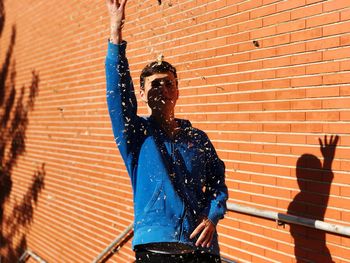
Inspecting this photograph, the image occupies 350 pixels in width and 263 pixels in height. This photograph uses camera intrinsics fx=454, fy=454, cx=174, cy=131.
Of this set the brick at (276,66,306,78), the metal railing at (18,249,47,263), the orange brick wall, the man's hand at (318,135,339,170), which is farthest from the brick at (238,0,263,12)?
the metal railing at (18,249,47,263)

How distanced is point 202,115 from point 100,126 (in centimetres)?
204

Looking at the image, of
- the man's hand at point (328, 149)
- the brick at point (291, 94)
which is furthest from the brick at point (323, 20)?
the man's hand at point (328, 149)

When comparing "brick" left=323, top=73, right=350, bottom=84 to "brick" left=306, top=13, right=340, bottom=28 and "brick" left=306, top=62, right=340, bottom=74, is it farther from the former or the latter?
"brick" left=306, top=13, right=340, bottom=28

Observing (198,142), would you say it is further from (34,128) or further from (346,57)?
(34,128)

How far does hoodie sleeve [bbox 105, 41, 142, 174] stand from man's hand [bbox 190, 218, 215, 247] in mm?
573

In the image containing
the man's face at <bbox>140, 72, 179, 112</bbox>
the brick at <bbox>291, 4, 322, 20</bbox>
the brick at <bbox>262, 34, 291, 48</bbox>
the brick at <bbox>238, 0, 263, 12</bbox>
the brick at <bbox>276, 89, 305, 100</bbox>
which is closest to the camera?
the man's face at <bbox>140, 72, 179, 112</bbox>

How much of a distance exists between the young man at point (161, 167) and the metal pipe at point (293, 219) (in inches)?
28.6

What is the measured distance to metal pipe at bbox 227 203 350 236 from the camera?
2707mm

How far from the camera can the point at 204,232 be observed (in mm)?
2299

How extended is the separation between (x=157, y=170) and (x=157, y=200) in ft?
0.50

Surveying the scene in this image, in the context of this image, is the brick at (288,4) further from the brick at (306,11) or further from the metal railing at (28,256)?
the metal railing at (28,256)

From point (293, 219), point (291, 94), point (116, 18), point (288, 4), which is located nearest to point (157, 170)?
point (116, 18)

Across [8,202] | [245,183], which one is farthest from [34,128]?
[245,183]

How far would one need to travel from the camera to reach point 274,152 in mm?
3271
